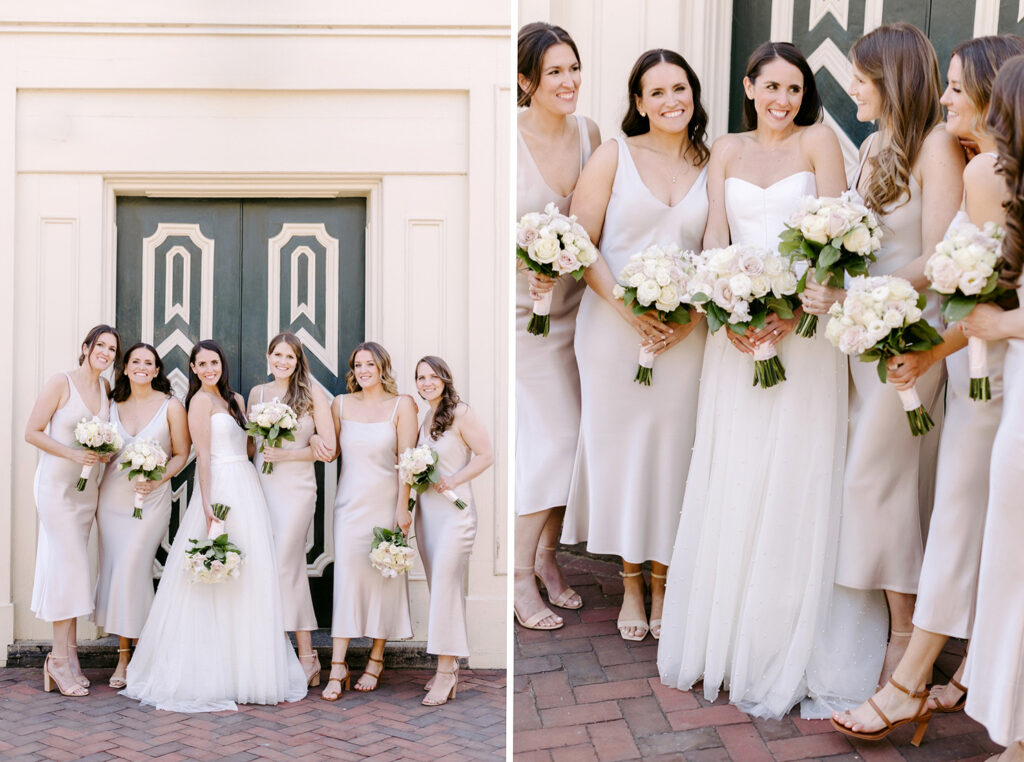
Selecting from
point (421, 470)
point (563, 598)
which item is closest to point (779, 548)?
point (563, 598)

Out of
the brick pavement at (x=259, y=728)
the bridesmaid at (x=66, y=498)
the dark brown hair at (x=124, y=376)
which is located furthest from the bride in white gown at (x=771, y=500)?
the bridesmaid at (x=66, y=498)

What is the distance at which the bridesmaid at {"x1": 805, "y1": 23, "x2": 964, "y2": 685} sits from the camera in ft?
10.7

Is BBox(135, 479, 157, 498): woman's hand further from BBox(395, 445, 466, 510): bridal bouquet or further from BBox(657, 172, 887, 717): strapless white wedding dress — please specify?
BBox(657, 172, 887, 717): strapless white wedding dress

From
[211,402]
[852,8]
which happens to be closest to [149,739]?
[211,402]

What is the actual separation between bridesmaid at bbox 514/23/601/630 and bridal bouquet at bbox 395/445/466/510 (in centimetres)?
80

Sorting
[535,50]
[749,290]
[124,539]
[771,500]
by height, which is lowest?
[124,539]

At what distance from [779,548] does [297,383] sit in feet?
9.26

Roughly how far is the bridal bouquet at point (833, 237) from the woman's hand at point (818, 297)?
0.13 feet

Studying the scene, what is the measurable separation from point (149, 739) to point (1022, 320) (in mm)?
4020

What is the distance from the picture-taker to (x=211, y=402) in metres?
5.22

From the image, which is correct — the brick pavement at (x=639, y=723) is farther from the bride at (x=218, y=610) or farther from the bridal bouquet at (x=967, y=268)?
the bride at (x=218, y=610)

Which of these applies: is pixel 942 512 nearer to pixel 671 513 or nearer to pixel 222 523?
pixel 671 513

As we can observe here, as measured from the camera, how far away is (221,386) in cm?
531

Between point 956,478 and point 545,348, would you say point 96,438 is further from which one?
point 956,478
